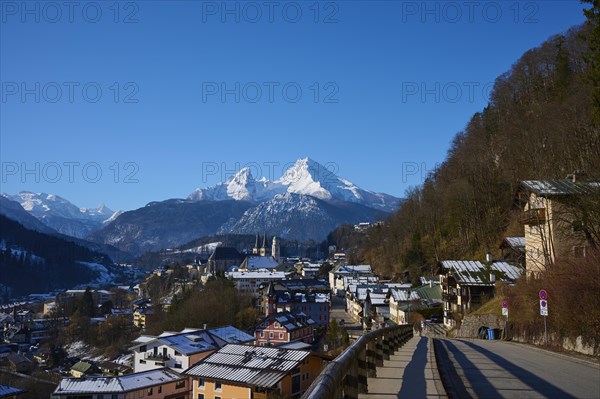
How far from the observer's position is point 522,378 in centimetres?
849

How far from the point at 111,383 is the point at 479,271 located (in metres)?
31.4

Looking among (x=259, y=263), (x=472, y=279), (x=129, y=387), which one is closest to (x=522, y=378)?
(x=472, y=279)

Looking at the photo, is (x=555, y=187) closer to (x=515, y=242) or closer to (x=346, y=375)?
(x=515, y=242)

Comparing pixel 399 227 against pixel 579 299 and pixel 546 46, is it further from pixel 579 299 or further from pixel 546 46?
pixel 579 299

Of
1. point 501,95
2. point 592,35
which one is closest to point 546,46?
point 501,95

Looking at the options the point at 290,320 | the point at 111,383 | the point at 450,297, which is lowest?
the point at 111,383

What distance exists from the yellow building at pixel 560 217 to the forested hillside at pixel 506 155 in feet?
5.67

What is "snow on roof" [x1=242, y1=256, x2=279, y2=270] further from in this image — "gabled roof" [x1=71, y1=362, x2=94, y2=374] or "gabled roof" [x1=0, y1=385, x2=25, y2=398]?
"gabled roof" [x1=0, y1=385, x2=25, y2=398]

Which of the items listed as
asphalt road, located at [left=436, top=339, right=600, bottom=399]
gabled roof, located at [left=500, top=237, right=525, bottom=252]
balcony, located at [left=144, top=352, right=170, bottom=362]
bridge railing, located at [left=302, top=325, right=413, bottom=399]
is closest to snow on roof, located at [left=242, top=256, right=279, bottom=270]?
Answer: balcony, located at [left=144, top=352, right=170, bottom=362]

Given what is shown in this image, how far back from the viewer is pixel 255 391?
32.6 meters

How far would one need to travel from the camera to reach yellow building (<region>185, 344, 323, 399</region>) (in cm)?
3234

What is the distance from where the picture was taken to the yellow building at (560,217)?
18742mm

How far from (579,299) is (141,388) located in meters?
36.4

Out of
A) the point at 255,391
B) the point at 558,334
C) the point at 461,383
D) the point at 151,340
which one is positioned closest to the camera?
the point at 461,383
